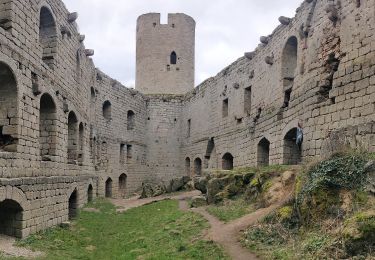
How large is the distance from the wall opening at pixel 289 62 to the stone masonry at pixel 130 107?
38 mm

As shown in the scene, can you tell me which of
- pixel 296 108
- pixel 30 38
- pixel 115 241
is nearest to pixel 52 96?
pixel 30 38

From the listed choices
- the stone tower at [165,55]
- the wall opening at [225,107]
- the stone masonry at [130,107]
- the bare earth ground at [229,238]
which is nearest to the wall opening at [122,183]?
the stone masonry at [130,107]

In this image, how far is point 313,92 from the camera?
1257 centimetres

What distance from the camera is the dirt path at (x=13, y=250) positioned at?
28.7 feet

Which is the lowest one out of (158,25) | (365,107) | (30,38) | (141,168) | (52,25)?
(141,168)

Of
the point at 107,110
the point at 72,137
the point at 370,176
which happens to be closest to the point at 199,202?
the point at 72,137

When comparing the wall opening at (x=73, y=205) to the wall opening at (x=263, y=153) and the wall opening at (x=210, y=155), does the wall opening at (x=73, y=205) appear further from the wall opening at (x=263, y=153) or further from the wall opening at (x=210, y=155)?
the wall opening at (x=210, y=155)

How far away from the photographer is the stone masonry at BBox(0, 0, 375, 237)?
10281 mm

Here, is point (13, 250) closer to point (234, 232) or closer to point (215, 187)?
point (234, 232)

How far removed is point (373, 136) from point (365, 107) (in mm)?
953

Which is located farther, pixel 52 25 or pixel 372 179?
pixel 52 25

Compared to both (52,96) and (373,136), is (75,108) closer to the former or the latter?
(52,96)

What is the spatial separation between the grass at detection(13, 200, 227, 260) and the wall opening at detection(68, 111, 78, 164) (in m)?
2.20

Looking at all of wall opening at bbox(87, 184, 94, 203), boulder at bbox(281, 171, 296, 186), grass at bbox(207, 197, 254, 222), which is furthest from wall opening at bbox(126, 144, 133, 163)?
boulder at bbox(281, 171, 296, 186)
